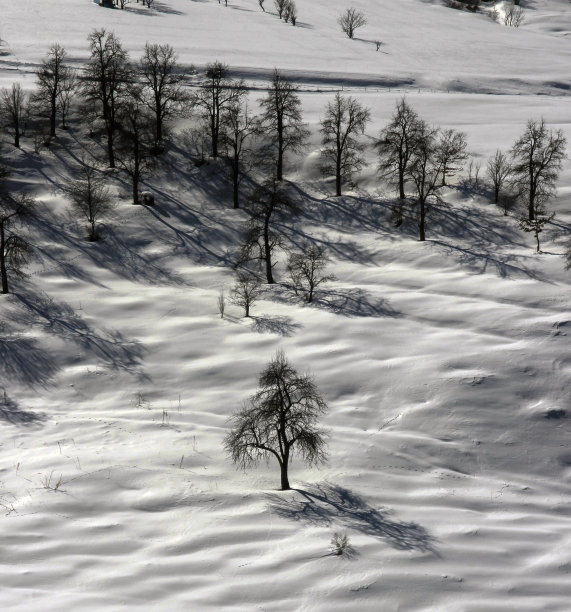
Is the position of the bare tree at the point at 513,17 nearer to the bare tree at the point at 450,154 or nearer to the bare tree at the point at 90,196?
the bare tree at the point at 450,154

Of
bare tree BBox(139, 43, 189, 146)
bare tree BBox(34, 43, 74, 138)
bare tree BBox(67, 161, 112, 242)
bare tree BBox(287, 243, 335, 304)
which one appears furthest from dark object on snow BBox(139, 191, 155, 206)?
bare tree BBox(287, 243, 335, 304)

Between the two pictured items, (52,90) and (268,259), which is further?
(52,90)

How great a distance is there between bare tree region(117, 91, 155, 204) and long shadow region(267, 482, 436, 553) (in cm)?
3180

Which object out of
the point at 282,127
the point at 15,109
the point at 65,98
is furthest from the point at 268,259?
the point at 65,98

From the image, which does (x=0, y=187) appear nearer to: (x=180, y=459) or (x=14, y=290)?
(x=14, y=290)

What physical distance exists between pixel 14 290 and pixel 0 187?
12.1m

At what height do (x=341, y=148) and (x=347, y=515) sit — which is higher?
(x=341, y=148)

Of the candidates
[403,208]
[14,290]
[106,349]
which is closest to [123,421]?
[106,349]

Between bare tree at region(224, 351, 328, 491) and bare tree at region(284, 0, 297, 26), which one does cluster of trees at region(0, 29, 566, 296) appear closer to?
bare tree at region(224, 351, 328, 491)

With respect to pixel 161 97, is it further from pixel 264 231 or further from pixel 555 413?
pixel 555 413

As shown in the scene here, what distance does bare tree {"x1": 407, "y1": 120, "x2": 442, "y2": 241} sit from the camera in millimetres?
47312

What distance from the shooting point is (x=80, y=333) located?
3916 cm

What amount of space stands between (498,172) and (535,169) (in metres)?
2.70

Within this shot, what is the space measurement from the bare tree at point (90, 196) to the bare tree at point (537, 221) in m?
31.0
